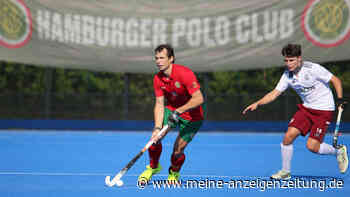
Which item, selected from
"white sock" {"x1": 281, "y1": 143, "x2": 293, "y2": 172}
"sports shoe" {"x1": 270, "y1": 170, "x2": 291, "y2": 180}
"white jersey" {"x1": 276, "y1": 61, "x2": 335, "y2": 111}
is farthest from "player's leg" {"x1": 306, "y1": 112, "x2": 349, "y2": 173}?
"sports shoe" {"x1": 270, "y1": 170, "x2": 291, "y2": 180}

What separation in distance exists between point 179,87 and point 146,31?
23.9 ft

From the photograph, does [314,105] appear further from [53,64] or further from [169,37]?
[53,64]

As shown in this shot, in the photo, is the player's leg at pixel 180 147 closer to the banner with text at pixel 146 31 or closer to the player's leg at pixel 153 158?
the player's leg at pixel 153 158

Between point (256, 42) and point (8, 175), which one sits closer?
point (8, 175)

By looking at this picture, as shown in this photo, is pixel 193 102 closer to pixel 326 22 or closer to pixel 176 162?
pixel 176 162

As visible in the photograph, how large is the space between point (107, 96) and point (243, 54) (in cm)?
514

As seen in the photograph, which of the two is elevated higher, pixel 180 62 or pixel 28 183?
pixel 180 62

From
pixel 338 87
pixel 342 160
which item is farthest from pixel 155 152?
pixel 342 160

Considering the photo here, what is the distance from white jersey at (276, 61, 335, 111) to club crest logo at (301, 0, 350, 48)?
593cm

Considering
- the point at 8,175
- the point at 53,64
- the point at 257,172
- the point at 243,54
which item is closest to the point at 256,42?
the point at 243,54

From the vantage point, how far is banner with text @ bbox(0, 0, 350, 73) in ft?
40.6

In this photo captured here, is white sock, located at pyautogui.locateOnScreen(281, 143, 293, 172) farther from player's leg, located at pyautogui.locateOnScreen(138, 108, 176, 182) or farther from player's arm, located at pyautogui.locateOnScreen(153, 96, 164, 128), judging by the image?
player's arm, located at pyautogui.locateOnScreen(153, 96, 164, 128)

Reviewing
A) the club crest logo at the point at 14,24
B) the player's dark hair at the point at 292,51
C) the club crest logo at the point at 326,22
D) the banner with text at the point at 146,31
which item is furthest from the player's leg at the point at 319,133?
the club crest logo at the point at 14,24

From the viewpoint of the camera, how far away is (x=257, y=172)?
679cm
